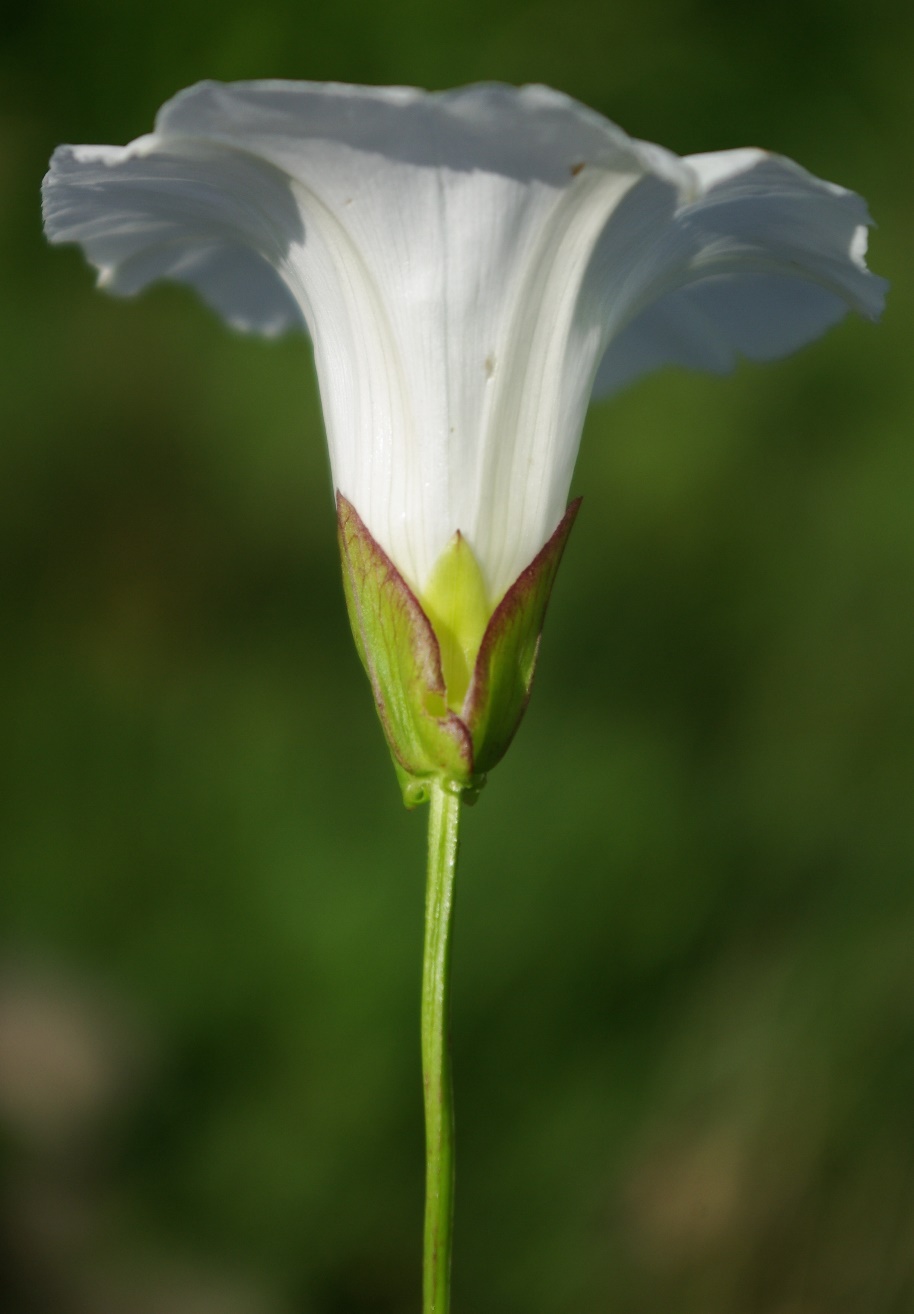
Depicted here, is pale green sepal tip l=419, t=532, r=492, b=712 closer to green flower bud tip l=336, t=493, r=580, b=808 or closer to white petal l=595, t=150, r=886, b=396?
green flower bud tip l=336, t=493, r=580, b=808

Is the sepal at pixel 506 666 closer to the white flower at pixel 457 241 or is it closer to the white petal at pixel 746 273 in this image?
the white flower at pixel 457 241

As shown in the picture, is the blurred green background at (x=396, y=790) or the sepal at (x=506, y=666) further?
the blurred green background at (x=396, y=790)

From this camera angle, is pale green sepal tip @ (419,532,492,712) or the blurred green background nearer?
pale green sepal tip @ (419,532,492,712)

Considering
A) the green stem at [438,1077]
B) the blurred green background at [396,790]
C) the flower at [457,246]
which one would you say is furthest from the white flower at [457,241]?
→ the blurred green background at [396,790]

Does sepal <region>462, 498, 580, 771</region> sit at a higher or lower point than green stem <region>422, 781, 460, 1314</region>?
higher

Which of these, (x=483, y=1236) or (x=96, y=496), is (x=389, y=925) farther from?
(x=96, y=496)

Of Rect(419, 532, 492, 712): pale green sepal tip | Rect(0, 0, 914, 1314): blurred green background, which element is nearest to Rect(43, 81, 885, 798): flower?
Rect(419, 532, 492, 712): pale green sepal tip
